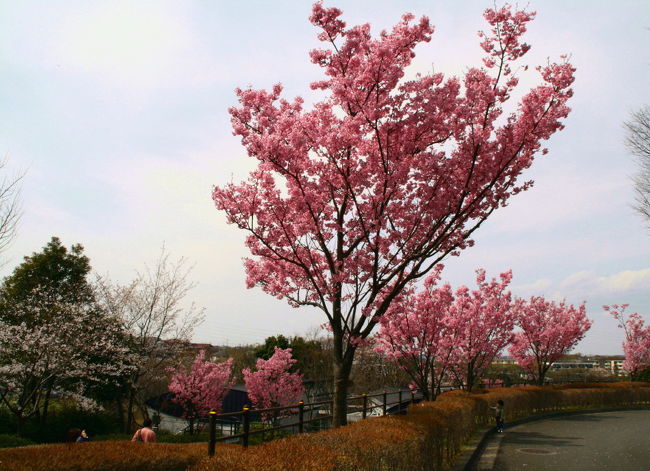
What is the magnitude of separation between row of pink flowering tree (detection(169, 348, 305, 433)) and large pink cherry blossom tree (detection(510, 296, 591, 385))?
16.9m

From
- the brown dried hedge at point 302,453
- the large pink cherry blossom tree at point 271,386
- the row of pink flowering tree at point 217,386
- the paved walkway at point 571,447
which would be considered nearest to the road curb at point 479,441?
the paved walkway at point 571,447

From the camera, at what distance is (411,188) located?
10.4 metres

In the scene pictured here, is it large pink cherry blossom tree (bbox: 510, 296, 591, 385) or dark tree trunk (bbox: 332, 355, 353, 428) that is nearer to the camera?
dark tree trunk (bbox: 332, 355, 353, 428)

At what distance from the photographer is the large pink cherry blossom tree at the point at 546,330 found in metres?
33.4

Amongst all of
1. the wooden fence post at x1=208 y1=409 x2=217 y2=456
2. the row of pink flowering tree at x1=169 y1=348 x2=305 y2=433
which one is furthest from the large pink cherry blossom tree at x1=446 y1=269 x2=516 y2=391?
the wooden fence post at x1=208 y1=409 x2=217 y2=456

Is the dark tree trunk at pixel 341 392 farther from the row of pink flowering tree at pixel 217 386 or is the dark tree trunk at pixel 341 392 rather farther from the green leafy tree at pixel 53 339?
the row of pink flowering tree at pixel 217 386

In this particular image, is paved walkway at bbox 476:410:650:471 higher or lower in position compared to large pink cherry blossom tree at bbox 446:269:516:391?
lower

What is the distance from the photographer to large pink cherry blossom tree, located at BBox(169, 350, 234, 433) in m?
24.3

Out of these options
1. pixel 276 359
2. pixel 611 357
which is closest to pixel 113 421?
pixel 276 359

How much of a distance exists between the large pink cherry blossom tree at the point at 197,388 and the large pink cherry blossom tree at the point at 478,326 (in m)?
12.6

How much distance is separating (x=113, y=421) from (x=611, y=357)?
20441 centimetres

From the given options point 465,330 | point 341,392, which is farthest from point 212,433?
point 465,330

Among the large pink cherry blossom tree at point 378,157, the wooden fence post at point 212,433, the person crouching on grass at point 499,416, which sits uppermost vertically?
the large pink cherry blossom tree at point 378,157

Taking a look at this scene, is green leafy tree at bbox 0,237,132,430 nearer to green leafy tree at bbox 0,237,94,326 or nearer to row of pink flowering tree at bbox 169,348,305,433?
green leafy tree at bbox 0,237,94,326
